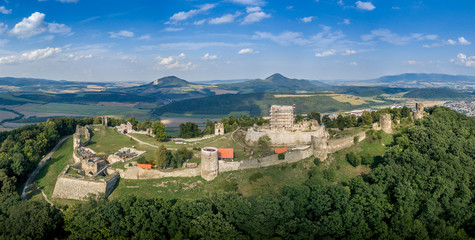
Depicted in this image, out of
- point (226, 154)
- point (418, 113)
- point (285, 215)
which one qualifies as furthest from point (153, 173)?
point (418, 113)

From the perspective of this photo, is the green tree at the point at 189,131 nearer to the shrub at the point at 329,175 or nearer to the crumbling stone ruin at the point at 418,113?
the shrub at the point at 329,175

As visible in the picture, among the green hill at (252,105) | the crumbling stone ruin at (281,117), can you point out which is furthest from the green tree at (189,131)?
the green hill at (252,105)

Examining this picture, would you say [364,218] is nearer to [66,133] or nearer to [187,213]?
[187,213]

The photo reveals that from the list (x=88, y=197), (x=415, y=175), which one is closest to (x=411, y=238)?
(x=415, y=175)

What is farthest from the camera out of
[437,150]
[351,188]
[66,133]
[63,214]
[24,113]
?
[24,113]

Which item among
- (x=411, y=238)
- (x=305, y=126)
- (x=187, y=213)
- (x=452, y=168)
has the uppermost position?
A: (x=305, y=126)
